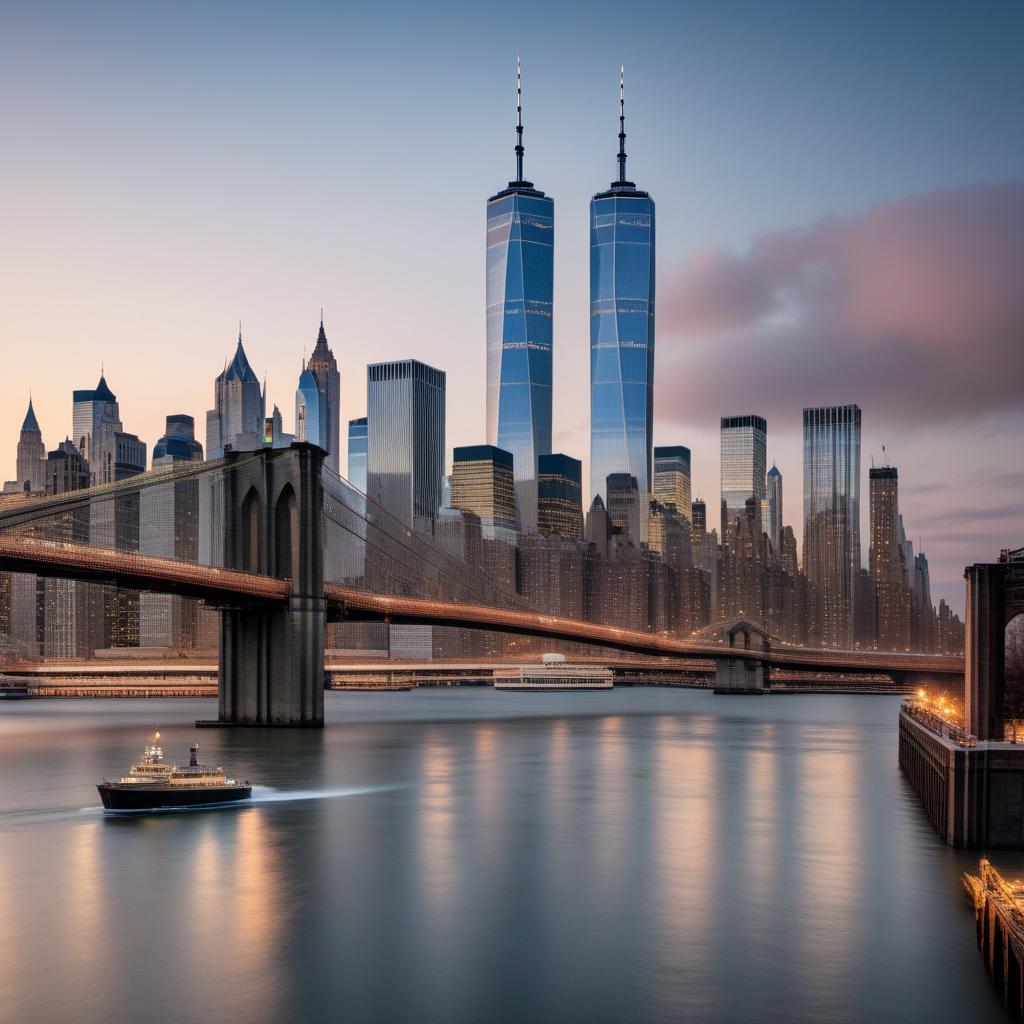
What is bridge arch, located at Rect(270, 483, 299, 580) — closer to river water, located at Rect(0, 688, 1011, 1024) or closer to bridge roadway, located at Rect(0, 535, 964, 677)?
bridge roadway, located at Rect(0, 535, 964, 677)

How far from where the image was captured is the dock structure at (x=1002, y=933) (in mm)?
20688

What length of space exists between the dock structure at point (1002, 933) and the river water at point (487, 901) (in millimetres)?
444

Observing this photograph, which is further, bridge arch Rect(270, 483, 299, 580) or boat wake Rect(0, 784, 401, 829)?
bridge arch Rect(270, 483, 299, 580)

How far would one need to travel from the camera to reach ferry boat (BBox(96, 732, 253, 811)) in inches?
1641

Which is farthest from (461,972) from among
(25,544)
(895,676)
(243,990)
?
(895,676)

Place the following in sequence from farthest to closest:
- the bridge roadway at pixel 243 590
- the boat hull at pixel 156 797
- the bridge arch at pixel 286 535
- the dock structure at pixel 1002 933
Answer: the bridge arch at pixel 286 535
the bridge roadway at pixel 243 590
the boat hull at pixel 156 797
the dock structure at pixel 1002 933

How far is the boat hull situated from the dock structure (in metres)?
24.9

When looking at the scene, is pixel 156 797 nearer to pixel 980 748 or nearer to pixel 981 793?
pixel 981 793

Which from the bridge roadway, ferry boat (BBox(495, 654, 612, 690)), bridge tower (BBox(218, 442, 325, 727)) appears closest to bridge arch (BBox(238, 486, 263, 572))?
bridge tower (BBox(218, 442, 325, 727))

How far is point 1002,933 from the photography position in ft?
73.4

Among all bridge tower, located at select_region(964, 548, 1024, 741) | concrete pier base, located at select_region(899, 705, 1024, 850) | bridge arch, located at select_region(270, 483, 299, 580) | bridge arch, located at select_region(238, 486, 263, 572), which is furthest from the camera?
bridge arch, located at select_region(238, 486, 263, 572)

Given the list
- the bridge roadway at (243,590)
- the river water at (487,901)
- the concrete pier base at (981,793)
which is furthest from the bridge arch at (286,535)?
the concrete pier base at (981,793)

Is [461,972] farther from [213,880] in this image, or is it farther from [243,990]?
[213,880]

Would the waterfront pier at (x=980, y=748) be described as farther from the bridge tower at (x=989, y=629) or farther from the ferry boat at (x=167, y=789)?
the ferry boat at (x=167, y=789)
